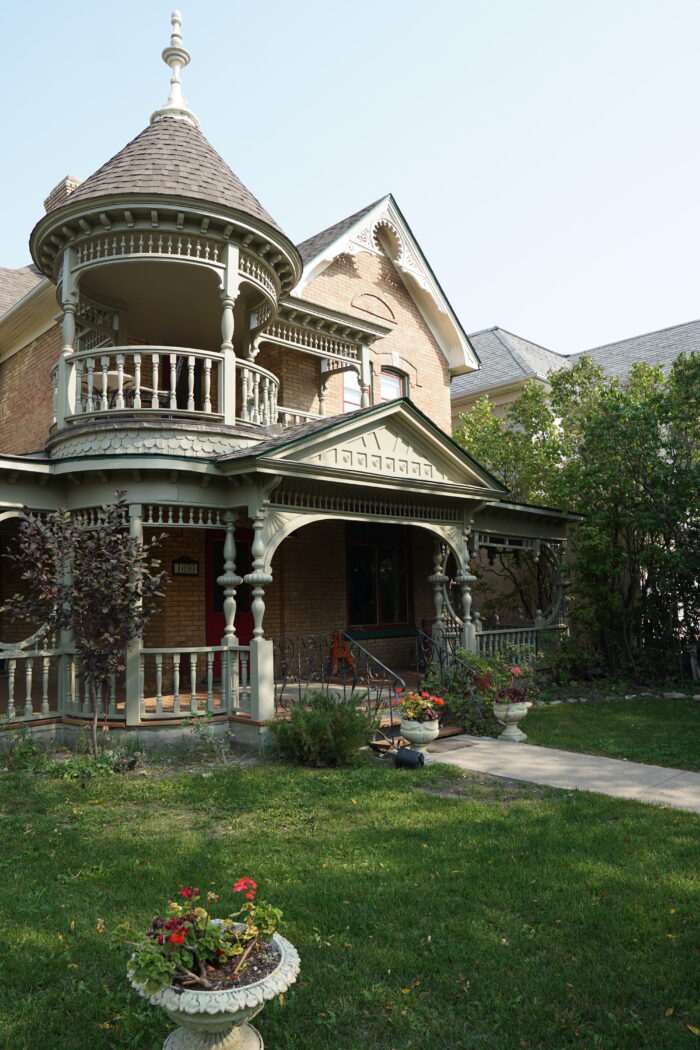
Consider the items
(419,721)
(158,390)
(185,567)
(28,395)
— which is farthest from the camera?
(28,395)

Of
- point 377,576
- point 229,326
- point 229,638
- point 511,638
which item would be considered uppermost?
point 229,326

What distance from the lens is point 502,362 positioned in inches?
928

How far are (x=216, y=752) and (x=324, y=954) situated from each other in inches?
213

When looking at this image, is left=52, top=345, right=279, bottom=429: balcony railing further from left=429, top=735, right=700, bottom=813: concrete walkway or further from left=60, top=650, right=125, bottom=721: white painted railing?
left=429, top=735, right=700, bottom=813: concrete walkway

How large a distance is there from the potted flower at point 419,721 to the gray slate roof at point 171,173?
7309mm

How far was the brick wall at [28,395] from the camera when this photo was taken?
1496 centimetres

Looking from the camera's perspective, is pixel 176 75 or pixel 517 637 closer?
pixel 176 75

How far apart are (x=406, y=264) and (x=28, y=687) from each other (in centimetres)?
1332

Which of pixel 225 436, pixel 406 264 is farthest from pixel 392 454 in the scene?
pixel 406 264

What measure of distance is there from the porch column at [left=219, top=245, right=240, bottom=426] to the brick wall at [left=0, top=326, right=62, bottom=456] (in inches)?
216

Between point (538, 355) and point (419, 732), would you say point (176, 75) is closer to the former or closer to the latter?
point (419, 732)

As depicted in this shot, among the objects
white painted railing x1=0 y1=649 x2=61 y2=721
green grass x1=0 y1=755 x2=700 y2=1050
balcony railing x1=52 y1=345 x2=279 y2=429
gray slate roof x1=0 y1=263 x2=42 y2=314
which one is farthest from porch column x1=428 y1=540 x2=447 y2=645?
gray slate roof x1=0 y1=263 x2=42 y2=314

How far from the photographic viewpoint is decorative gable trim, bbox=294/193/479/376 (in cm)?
1594

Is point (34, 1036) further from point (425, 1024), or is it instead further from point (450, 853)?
point (450, 853)
